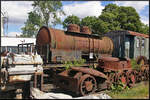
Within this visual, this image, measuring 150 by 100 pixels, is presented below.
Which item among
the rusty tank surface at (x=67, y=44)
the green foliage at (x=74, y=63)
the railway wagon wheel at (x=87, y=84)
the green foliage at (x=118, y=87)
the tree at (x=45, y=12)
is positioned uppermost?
the tree at (x=45, y=12)

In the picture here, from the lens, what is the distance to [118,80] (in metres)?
9.00

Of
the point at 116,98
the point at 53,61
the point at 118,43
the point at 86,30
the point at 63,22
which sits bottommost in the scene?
the point at 116,98

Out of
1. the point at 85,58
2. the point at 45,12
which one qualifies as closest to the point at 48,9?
the point at 45,12

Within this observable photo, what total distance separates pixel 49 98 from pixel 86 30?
18.7 feet

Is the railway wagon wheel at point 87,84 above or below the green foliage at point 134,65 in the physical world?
below

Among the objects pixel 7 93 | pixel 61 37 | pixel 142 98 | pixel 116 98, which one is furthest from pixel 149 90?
pixel 7 93

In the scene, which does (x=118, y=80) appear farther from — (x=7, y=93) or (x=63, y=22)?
(x=63, y=22)

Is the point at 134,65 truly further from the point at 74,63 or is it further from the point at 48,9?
the point at 48,9

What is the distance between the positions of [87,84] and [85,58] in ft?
9.77

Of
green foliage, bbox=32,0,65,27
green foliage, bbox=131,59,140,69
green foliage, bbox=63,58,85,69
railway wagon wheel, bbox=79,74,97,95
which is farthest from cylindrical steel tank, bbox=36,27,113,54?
green foliage, bbox=32,0,65,27

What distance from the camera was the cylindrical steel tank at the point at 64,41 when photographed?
28.2 feet

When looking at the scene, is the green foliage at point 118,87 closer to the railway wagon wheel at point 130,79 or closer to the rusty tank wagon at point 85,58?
the rusty tank wagon at point 85,58

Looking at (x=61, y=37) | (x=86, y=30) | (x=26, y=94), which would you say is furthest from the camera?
(x=86, y=30)

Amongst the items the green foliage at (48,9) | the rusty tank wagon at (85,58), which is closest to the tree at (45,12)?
the green foliage at (48,9)
